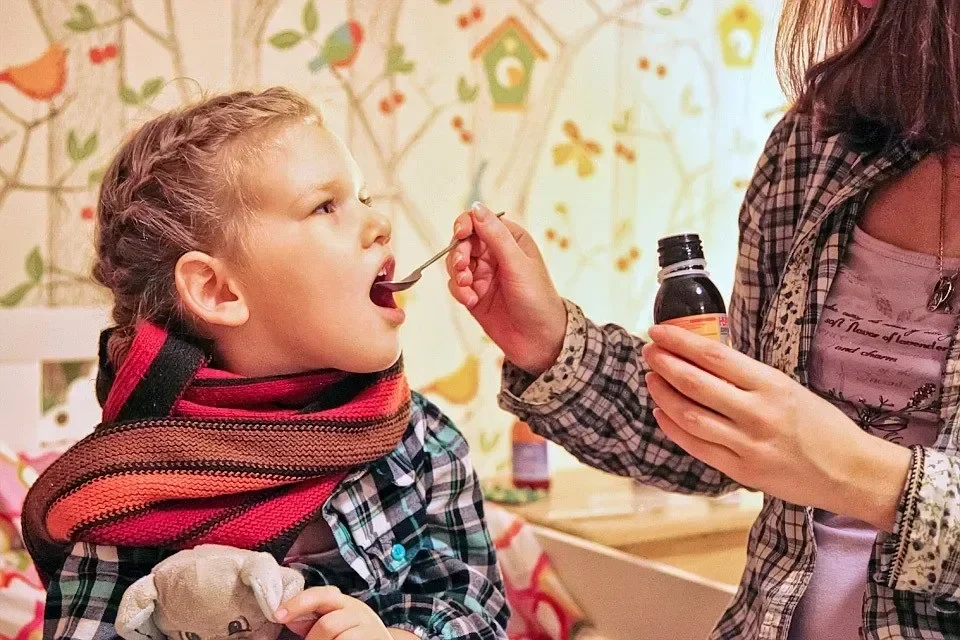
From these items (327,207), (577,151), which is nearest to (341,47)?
(577,151)

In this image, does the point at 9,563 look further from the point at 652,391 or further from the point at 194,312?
the point at 652,391

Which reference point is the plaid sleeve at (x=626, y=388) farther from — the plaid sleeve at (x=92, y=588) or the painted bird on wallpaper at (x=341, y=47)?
the painted bird on wallpaper at (x=341, y=47)

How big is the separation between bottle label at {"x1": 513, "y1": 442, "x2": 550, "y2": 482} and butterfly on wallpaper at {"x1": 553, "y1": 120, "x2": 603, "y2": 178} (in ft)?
2.36

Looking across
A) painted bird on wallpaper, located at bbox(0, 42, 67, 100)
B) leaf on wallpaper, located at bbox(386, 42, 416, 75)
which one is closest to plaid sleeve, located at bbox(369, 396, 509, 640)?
painted bird on wallpaper, located at bbox(0, 42, 67, 100)

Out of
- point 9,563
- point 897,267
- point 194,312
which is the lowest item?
point 9,563

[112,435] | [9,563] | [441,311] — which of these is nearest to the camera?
[112,435]

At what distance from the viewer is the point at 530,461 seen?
218cm

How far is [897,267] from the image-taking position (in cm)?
102

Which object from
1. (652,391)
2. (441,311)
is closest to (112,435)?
(652,391)

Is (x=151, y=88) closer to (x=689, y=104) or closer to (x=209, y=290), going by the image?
(x=209, y=290)

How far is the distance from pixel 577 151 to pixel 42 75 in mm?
1248

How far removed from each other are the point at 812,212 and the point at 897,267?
0.11 m

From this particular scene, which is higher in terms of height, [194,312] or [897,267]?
[897,267]

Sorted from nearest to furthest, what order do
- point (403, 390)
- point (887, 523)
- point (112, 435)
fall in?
1. point (887, 523)
2. point (112, 435)
3. point (403, 390)
